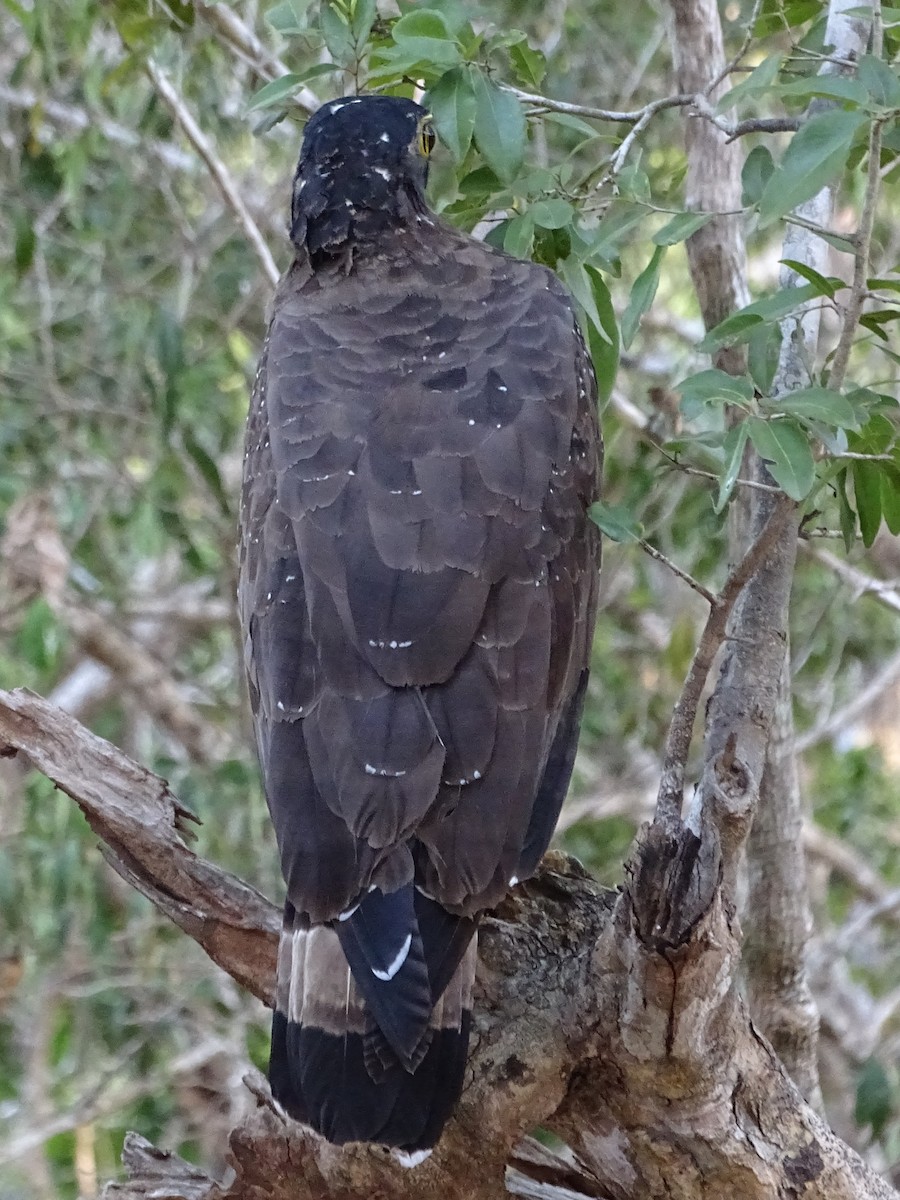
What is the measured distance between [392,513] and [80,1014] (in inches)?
132

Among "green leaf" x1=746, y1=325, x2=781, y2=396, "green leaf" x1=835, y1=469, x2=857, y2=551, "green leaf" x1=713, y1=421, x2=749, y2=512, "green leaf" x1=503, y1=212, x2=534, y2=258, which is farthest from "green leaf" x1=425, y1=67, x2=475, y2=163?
"green leaf" x1=835, y1=469, x2=857, y2=551


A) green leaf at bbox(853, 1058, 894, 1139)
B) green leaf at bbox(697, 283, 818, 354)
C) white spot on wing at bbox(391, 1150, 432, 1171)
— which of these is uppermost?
green leaf at bbox(697, 283, 818, 354)

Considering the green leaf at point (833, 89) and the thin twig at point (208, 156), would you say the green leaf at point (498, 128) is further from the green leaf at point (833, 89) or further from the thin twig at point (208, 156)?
the thin twig at point (208, 156)

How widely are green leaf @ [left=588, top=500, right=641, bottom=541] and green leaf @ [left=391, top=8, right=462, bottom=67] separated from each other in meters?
0.66

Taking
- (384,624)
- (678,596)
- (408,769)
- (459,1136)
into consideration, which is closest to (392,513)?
(384,624)

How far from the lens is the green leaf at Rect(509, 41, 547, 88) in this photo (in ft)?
7.72

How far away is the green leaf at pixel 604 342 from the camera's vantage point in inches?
91.0

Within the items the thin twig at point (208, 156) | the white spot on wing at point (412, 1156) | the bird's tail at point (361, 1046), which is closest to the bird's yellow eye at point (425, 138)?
the thin twig at point (208, 156)

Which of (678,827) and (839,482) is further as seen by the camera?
(839,482)

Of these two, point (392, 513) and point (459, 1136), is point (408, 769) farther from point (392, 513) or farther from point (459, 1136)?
point (459, 1136)

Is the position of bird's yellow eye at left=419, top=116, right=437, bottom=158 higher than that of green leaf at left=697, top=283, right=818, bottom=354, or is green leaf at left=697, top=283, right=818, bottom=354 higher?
bird's yellow eye at left=419, top=116, right=437, bottom=158

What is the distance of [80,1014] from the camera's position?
16.1 ft

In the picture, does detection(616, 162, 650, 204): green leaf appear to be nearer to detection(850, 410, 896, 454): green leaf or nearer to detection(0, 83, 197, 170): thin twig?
detection(850, 410, 896, 454): green leaf

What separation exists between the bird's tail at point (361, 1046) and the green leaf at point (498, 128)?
1.06 metres
